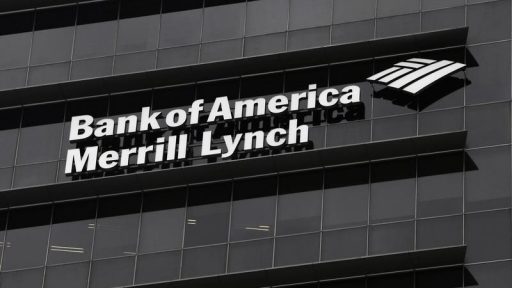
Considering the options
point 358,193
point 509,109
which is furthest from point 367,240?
point 509,109

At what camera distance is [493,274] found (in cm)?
6331

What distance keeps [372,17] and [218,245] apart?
38.6ft

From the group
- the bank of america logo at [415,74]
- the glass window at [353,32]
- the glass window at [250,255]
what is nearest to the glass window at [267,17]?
the glass window at [353,32]

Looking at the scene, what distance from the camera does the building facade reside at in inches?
2581

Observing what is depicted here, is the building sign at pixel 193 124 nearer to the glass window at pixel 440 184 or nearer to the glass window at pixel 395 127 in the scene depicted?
the glass window at pixel 395 127

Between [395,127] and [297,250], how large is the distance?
6.46 metres

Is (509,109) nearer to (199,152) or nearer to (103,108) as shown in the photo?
(199,152)

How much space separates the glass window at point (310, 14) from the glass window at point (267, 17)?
355mm

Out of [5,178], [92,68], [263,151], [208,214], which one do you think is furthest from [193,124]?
[5,178]

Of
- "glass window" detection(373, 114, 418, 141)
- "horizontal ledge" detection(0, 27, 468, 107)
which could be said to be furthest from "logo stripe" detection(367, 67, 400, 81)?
"glass window" detection(373, 114, 418, 141)

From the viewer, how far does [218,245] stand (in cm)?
6750

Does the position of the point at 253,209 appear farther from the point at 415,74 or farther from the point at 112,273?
the point at 415,74

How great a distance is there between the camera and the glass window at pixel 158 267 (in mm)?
67500

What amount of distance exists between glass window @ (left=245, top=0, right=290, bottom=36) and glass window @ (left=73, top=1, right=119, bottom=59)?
20.7ft
